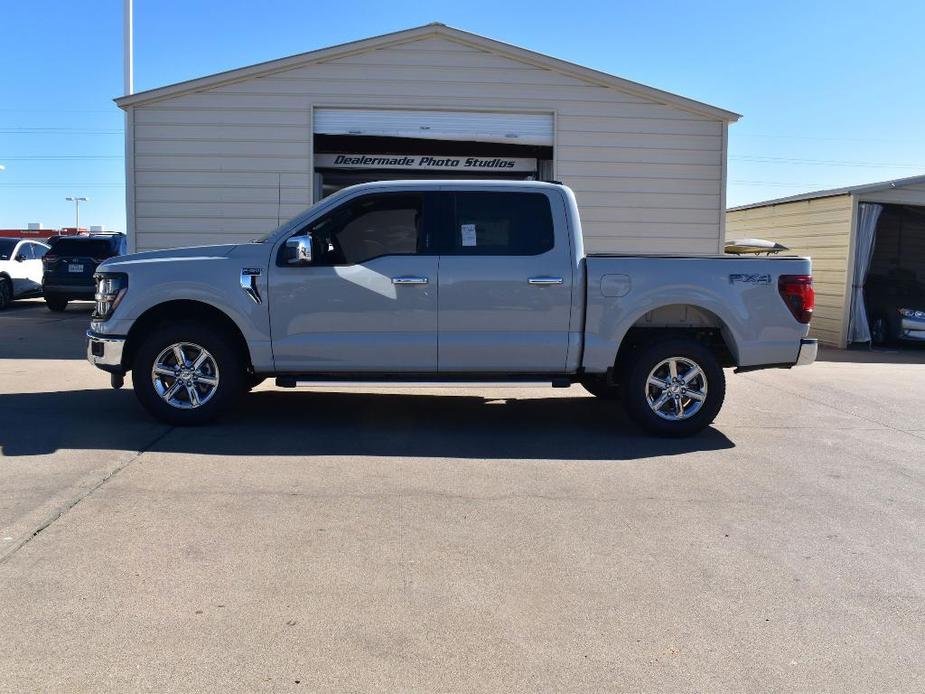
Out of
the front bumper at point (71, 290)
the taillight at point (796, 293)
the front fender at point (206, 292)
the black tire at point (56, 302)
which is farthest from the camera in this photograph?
the black tire at point (56, 302)

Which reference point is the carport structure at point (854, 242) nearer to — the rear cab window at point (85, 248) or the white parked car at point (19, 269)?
the rear cab window at point (85, 248)

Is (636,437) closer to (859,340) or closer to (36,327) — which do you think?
(859,340)

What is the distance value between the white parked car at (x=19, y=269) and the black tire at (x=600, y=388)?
15683mm

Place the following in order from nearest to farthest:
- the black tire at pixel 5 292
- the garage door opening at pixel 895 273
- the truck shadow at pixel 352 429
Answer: the truck shadow at pixel 352 429 → the garage door opening at pixel 895 273 → the black tire at pixel 5 292

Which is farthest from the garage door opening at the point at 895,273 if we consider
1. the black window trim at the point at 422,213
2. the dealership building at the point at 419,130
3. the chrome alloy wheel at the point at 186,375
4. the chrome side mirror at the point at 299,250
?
the chrome alloy wheel at the point at 186,375

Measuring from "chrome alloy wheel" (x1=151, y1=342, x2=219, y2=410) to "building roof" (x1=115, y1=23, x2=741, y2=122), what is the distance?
20.8 feet

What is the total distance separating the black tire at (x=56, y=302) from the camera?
18.2 meters

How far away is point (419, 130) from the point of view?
12.3 m

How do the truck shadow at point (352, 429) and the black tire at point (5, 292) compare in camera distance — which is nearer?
the truck shadow at point (352, 429)

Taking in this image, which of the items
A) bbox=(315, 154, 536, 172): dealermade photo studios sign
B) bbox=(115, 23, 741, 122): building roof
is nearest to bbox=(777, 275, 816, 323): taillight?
bbox=(115, 23, 741, 122): building roof

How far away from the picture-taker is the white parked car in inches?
755

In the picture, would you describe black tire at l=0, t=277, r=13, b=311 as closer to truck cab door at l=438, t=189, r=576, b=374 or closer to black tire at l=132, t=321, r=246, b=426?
black tire at l=132, t=321, r=246, b=426

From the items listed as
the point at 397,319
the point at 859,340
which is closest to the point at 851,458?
the point at 397,319

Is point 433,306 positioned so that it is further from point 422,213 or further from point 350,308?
point 422,213
